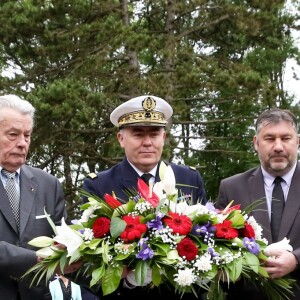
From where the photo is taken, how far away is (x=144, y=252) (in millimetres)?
3734

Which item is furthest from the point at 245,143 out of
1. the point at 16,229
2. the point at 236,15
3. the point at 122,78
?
the point at 16,229

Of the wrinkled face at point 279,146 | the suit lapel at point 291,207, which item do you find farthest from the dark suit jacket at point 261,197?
the wrinkled face at point 279,146

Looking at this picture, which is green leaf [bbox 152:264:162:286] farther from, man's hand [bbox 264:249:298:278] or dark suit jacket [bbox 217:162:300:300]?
dark suit jacket [bbox 217:162:300:300]

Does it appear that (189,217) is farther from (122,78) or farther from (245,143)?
(245,143)

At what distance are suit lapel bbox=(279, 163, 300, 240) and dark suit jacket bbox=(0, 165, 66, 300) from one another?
1.45 meters

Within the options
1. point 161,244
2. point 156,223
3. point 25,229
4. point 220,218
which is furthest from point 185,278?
point 25,229

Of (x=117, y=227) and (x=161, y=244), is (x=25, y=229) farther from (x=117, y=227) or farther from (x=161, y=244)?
(x=161, y=244)

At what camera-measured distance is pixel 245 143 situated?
73.7ft

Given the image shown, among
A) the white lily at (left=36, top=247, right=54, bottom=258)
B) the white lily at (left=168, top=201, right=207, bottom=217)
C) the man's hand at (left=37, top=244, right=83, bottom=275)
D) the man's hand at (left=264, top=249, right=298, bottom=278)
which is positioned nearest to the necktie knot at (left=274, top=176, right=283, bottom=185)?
the man's hand at (left=264, top=249, right=298, bottom=278)

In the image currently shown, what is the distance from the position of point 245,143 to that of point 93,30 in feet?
27.2

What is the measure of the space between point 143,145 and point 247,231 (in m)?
1.10

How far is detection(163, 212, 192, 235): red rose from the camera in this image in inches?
149

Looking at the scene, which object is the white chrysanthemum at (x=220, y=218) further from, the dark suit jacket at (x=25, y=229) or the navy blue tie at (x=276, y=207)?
the dark suit jacket at (x=25, y=229)

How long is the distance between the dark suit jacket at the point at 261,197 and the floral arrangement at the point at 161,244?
2.03 ft
